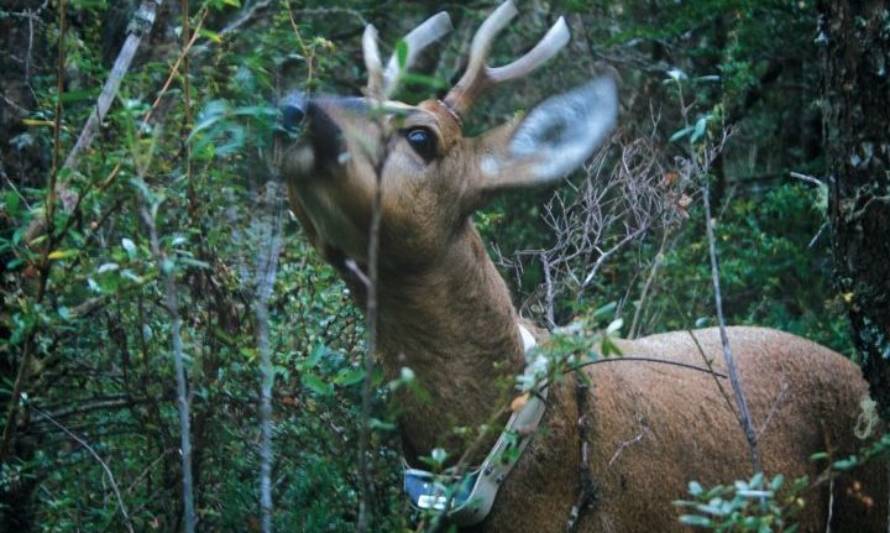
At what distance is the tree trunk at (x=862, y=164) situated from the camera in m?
5.45

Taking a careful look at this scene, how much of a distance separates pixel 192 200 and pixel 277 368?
79 centimetres

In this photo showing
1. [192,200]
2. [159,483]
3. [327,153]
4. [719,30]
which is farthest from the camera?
[719,30]

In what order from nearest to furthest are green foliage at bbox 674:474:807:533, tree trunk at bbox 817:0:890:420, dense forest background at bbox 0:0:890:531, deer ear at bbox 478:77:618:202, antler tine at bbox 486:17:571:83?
green foliage at bbox 674:474:807:533, dense forest background at bbox 0:0:890:531, tree trunk at bbox 817:0:890:420, deer ear at bbox 478:77:618:202, antler tine at bbox 486:17:571:83

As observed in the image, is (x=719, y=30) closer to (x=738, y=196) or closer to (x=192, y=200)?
(x=738, y=196)

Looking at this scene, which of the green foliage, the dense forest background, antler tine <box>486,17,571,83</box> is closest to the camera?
the green foliage

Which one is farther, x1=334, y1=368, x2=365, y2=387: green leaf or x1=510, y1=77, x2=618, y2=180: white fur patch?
x1=510, y1=77, x2=618, y2=180: white fur patch

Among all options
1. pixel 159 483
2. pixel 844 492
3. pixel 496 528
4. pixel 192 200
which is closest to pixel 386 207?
pixel 192 200

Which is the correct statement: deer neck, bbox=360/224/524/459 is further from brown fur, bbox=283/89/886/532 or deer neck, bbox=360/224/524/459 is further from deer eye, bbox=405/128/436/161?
deer eye, bbox=405/128/436/161

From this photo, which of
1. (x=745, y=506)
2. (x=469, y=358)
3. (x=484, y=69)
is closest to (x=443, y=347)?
(x=469, y=358)

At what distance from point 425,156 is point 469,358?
0.80m

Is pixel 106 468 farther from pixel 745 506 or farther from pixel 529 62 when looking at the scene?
pixel 745 506

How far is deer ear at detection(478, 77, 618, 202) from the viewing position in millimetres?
5809

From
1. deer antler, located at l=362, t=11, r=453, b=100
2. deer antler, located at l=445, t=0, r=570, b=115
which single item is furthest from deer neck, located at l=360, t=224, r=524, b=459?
deer antler, located at l=362, t=11, r=453, b=100

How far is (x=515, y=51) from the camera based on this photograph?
A: 13.7 metres
